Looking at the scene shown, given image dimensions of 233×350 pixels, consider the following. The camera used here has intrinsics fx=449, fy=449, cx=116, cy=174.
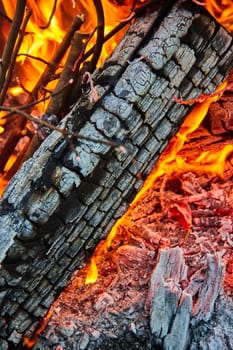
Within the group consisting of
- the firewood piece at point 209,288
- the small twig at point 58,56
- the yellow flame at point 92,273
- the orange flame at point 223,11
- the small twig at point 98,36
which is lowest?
the yellow flame at point 92,273

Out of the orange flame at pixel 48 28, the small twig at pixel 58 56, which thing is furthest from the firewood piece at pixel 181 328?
the small twig at pixel 58 56

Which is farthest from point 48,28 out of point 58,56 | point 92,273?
point 92,273

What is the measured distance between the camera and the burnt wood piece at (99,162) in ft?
4.94

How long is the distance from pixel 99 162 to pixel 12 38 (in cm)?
58

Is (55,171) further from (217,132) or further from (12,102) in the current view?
(12,102)

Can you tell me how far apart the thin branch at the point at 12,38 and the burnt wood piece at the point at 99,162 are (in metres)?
0.36

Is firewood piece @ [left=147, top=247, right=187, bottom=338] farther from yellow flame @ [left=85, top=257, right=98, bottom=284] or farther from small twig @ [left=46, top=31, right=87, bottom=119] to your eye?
small twig @ [left=46, top=31, right=87, bottom=119]

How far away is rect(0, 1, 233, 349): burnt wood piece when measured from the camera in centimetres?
151

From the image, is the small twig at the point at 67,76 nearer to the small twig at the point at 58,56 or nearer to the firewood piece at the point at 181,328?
the small twig at the point at 58,56

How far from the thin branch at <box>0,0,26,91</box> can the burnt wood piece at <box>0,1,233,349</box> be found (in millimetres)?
358

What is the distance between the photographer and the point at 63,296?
1730 millimetres

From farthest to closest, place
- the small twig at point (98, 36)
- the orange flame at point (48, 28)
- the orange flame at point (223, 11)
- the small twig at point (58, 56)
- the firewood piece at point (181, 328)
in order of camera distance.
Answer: the orange flame at point (48, 28) < the small twig at point (58, 56) < the orange flame at point (223, 11) < the small twig at point (98, 36) < the firewood piece at point (181, 328)

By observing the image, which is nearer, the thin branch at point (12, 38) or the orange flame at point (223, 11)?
the thin branch at point (12, 38)

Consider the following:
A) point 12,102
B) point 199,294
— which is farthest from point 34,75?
point 199,294
